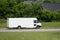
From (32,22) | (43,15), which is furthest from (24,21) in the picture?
(43,15)

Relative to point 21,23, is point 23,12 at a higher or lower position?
higher

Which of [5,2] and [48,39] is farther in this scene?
[5,2]

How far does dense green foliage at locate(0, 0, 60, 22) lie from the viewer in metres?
50.2

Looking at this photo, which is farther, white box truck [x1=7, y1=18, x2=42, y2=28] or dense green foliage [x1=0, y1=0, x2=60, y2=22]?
dense green foliage [x1=0, y1=0, x2=60, y2=22]

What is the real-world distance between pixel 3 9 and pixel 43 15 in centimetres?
910

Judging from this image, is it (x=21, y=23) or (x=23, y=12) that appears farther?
(x=23, y=12)

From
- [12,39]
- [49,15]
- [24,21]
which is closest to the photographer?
[12,39]

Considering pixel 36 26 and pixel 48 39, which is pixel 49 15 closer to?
pixel 36 26

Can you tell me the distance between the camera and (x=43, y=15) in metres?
50.3

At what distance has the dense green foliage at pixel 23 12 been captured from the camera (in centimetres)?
5021

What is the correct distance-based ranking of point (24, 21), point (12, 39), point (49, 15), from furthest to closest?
point (49, 15)
point (24, 21)
point (12, 39)

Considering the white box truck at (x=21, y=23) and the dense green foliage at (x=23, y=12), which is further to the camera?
the dense green foliage at (x=23, y=12)

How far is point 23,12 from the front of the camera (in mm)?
50594

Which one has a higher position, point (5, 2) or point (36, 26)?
point (5, 2)
